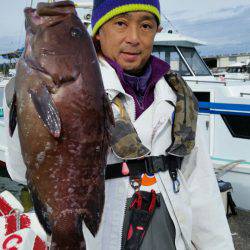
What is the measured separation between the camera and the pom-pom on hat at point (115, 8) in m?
2.20

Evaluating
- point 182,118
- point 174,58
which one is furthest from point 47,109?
point 174,58

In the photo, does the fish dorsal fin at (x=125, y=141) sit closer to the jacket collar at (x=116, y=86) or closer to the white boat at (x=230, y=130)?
the jacket collar at (x=116, y=86)

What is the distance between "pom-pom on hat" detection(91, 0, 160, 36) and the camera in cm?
220

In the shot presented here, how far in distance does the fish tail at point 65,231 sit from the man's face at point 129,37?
3.36ft

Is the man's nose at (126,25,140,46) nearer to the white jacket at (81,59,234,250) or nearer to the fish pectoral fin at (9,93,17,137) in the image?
the white jacket at (81,59,234,250)

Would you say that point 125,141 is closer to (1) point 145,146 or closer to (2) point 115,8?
(1) point 145,146

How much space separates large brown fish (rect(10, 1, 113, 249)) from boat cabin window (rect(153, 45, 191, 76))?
27.4 feet

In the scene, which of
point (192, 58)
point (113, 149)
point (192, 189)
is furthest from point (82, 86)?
point (192, 58)

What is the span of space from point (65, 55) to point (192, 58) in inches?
352

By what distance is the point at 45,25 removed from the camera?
5.58 feet

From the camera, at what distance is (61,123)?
159 cm

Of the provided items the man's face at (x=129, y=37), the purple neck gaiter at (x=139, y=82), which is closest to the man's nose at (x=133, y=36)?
the man's face at (x=129, y=37)

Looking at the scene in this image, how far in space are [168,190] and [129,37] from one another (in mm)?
917

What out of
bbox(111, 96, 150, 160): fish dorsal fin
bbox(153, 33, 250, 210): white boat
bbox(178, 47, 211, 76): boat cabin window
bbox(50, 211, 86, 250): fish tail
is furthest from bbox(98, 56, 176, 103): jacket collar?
bbox(178, 47, 211, 76): boat cabin window
